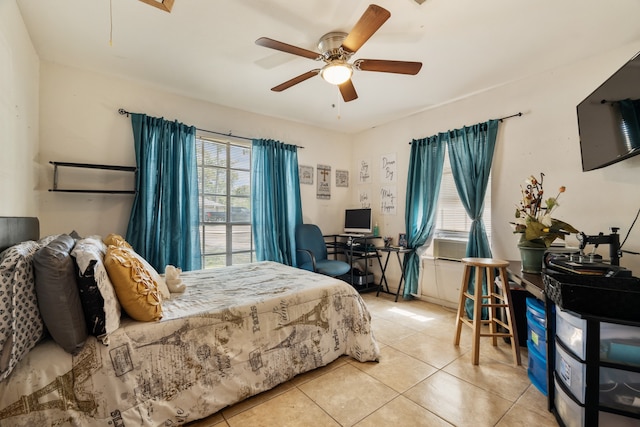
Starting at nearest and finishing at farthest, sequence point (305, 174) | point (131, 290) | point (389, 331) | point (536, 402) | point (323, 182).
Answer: point (131, 290), point (536, 402), point (389, 331), point (305, 174), point (323, 182)

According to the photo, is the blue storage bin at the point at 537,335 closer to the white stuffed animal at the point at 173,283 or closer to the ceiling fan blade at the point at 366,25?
the ceiling fan blade at the point at 366,25

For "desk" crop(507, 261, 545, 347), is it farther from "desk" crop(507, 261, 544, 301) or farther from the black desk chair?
the black desk chair

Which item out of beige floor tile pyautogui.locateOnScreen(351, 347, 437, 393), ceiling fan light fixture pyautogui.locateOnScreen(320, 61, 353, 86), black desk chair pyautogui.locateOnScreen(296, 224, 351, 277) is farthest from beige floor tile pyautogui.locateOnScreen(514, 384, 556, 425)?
ceiling fan light fixture pyautogui.locateOnScreen(320, 61, 353, 86)

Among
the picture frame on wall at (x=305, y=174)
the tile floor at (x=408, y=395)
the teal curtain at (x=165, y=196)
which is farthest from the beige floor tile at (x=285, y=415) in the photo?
the picture frame on wall at (x=305, y=174)

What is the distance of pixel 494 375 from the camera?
6.43 ft

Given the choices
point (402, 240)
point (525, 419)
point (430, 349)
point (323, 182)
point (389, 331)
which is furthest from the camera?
point (323, 182)

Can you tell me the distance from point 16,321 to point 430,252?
3724mm

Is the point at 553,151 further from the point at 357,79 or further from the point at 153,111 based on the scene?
the point at 153,111

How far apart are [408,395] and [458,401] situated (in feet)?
0.99

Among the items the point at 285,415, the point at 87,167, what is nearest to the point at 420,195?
the point at 285,415

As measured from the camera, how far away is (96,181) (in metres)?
2.69

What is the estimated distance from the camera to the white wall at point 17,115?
5.40 feet

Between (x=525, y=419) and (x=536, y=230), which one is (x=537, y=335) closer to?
(x=525, y=419)

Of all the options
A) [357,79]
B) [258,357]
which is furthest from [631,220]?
[258,357]
